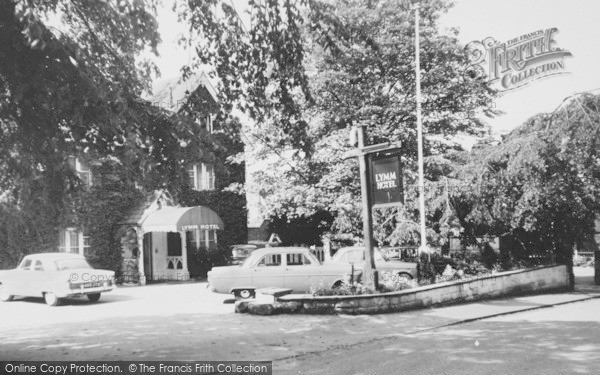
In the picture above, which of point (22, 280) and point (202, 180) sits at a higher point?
point (202, 180)

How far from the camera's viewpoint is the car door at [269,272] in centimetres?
1445

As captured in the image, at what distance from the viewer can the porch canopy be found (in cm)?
2116

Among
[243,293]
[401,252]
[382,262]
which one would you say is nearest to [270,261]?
[243,293]

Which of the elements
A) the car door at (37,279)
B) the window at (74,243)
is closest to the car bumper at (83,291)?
the car door at (37,279)

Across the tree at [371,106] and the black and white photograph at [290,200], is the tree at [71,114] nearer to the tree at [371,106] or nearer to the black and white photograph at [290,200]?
the black and white photograph at [290,200]

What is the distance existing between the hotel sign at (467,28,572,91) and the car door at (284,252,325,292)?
878 cm

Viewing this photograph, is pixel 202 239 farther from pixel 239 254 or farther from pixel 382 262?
pixel 382 262

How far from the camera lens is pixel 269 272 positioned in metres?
14.6

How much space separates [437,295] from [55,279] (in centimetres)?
1076

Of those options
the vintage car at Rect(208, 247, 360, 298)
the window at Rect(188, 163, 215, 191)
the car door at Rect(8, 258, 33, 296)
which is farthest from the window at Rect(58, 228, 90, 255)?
the vintage car at Rect(208, 247, 360, 298)

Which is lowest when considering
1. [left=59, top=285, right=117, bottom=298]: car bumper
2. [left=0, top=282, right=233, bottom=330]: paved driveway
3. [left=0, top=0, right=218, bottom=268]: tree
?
[left=0, top=282, right=233, bottom=330]: paved driveway

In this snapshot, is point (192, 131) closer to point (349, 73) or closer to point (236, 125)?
point (236, 125)

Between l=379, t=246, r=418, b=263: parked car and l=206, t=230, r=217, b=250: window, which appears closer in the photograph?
l=379, t=246, r=418, b=263: parked car

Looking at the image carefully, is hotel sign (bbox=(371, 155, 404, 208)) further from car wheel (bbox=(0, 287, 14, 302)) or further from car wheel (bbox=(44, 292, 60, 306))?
car wheel (bbox=(0, 287, 14, 302))
